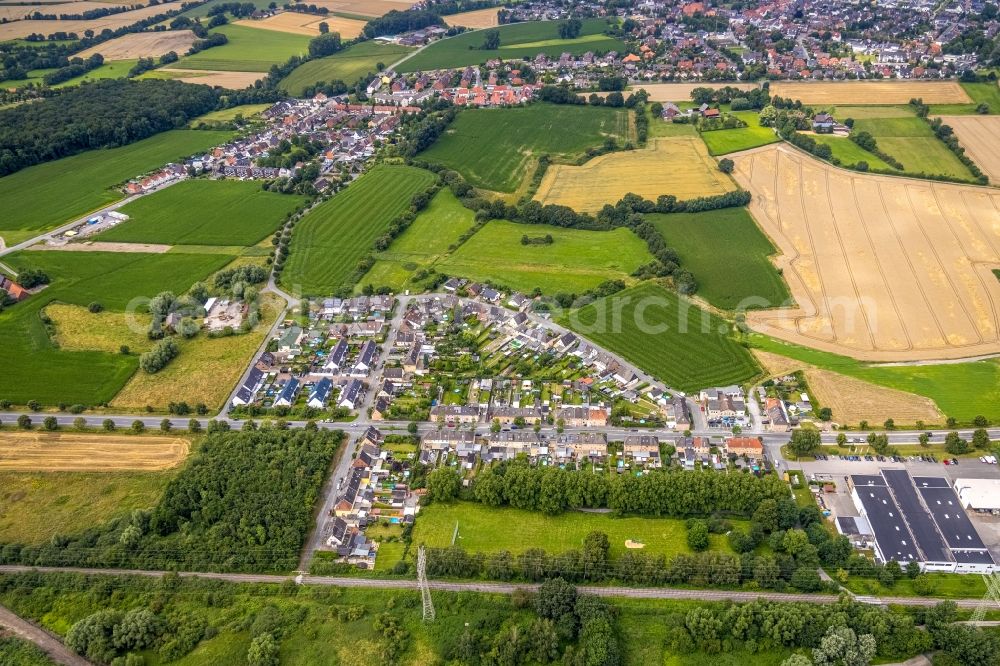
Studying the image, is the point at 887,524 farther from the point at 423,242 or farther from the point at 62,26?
the point at 62,26

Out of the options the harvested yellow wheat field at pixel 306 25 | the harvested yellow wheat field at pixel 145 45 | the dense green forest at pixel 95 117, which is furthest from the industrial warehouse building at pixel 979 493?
the harvested yellow wheat field at pixel 145 45

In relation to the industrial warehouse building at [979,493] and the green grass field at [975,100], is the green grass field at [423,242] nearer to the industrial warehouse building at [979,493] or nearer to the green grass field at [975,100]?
the industrial warehouse building at [979,493]

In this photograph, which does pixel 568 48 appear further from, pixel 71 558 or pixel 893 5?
pixel 71 558

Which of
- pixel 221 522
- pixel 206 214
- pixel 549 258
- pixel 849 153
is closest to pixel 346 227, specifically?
pixel 206 214

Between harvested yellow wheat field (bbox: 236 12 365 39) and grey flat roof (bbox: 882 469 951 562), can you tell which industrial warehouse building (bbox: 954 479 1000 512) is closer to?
grey flat roof (bbox: 882 469 951 562)

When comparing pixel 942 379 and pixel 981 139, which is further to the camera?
pixel 981 139

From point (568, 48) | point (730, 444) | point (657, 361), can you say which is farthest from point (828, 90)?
point (730, 444)

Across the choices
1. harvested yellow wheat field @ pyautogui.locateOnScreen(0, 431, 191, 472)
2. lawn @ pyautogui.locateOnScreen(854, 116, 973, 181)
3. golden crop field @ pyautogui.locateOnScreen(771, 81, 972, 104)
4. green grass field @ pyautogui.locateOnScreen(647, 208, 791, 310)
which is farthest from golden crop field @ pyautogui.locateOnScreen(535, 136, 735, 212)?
harvested yellow wheat field @ pyautogui.locateOnScreen(0, 431, 191, 472)
